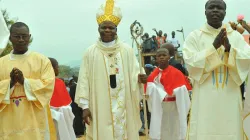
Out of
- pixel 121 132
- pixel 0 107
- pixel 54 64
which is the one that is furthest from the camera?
pixel 54 64

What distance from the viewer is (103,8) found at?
8430mm

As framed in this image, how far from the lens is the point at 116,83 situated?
8195mm

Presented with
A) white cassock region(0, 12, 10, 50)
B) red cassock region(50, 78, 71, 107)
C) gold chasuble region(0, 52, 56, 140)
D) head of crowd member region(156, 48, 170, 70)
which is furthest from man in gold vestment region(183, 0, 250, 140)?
red cassock region(50, 78, 71, 107)

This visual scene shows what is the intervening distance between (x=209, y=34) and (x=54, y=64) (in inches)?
148

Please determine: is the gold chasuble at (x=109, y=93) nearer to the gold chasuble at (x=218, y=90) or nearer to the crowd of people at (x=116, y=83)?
the crowd of people at (x=116, y=83)

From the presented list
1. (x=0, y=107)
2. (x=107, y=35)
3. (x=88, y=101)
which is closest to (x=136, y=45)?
(x=107, y=35)

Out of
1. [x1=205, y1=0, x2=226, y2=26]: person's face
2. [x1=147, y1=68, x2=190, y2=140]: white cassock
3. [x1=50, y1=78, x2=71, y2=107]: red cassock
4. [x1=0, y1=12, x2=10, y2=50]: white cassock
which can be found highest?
[x1=205, y1=0, x2=226, y2=26]: person's face

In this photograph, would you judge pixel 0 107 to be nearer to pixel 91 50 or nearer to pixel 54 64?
pixel 91 50

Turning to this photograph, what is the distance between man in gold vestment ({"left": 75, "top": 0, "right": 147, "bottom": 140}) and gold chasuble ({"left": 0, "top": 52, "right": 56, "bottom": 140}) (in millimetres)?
804

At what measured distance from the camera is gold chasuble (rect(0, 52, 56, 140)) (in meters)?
7.26

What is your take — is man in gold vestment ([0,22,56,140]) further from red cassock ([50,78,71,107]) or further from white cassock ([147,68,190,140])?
white cassock ([147,68,190,140])

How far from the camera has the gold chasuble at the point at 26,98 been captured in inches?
286

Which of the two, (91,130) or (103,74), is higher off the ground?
(103,74)

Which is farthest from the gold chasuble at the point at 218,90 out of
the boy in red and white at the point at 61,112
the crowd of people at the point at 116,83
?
the boy in red and white at the point at 61,112
